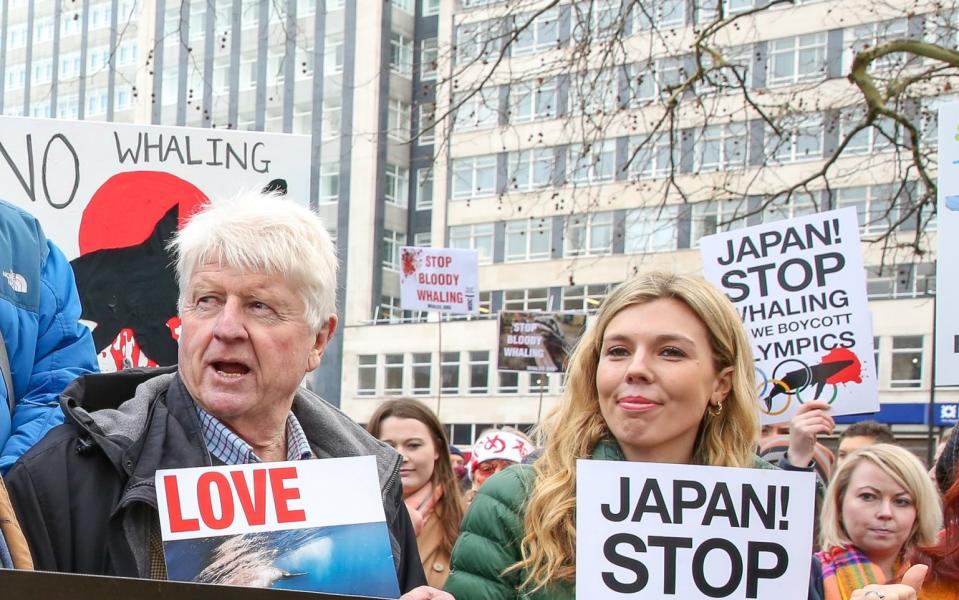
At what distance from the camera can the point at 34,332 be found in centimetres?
252

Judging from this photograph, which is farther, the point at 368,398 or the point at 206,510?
the point at 368,398

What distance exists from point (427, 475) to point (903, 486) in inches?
67.1

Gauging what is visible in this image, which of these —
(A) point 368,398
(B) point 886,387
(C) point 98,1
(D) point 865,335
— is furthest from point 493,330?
(D) point 865,335

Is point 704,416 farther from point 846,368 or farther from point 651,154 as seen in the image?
point 651,154

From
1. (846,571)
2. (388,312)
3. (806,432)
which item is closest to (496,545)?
(846,571)

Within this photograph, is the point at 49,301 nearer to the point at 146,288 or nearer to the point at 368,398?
the point at 146,288

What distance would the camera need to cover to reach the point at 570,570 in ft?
8.09

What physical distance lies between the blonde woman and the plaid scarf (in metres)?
1.13

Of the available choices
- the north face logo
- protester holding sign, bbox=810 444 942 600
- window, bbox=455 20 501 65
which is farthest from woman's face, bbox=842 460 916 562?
window, bbox=455 20 501 65

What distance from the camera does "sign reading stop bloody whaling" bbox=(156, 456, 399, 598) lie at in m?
1.99

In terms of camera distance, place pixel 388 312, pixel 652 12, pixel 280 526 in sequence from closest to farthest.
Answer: pixel 280 526, pixel 652 12, pixel 388 312

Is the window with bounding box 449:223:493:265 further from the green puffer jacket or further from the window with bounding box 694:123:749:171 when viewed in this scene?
the green puffer jacket

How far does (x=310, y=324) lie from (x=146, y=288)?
5.98 ft

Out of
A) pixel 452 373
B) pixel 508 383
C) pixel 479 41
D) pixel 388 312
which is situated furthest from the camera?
pixel 388 312
